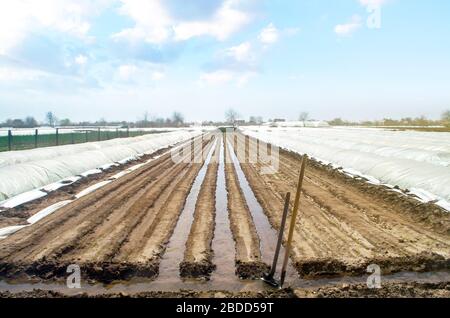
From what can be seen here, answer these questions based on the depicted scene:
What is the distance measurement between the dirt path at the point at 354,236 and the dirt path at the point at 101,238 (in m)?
2.64

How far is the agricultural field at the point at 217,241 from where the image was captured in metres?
5.65

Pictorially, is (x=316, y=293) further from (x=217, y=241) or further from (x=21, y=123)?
(x=21, y=123)

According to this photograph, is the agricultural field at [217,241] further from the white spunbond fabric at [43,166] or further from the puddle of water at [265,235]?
the white spunbond fabric at [43,166]

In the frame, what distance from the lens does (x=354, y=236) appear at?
7.64 meters

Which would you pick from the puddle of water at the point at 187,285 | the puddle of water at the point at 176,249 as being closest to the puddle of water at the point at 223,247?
the puddle of water at the point at 187,285

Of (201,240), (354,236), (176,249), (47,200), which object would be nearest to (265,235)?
(201,240)

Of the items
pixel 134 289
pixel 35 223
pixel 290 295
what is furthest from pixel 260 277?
pixel 35 223

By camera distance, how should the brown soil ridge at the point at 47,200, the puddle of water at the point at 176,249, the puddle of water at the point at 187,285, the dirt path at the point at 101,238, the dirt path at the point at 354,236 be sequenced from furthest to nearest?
the brown soil ridge at the point at 47,200
the dirt path at the point at 354,236
the dirt path at the point at 101,238
the puddle of water at the point at 176,249
the puddle of water at the point at 187,285

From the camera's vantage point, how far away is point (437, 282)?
5.61 meters

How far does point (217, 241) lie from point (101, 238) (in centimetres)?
234

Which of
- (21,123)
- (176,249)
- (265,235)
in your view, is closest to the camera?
(176,249)

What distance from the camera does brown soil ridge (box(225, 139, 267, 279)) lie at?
6.02 meters
